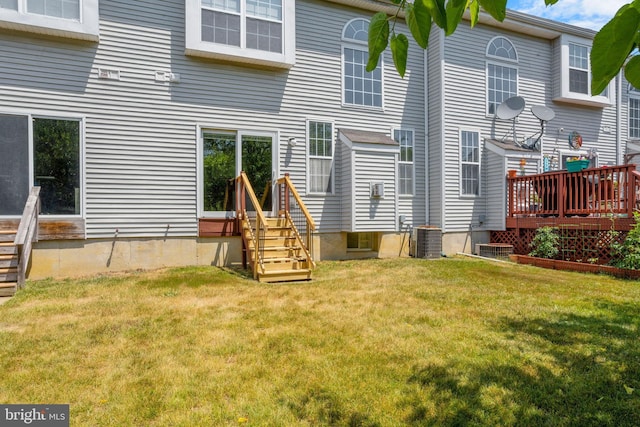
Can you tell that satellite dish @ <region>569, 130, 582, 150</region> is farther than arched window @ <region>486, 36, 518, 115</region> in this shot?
Yes

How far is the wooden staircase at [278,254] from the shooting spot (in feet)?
22.0

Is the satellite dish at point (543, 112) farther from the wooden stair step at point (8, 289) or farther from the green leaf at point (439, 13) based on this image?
the wooden stair step at point (8, 289)

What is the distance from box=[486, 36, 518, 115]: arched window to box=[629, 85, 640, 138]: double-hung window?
5223 mm

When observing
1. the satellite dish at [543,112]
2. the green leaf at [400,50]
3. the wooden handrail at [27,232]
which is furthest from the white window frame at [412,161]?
the green leaf at [400,50]

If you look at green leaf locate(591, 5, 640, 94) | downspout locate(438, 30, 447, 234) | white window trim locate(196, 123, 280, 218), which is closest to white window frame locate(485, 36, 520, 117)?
downspout locate(438, 30, 447, 234)

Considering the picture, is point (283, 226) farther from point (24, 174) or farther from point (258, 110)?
point (24, 174)

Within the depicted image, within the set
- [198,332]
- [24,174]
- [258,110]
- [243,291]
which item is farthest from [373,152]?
[24,174]

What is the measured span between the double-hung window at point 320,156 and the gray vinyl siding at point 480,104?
3.15m

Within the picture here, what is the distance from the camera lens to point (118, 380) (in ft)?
9.68

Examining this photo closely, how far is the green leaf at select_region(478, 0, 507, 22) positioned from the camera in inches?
41.0

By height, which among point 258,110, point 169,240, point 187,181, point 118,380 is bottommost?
point 118,380

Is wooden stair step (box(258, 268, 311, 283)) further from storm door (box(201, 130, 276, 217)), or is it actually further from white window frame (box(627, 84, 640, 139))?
white window frame (box(627, 84, 640, 139))

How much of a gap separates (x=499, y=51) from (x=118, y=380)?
39.4ft

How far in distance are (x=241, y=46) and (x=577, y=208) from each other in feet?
27.2
